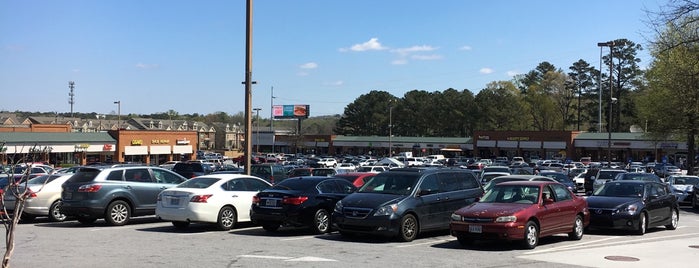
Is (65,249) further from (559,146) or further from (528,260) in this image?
(559,146)

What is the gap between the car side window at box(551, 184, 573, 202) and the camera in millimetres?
13927

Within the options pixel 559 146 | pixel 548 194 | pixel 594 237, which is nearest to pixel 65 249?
pixel 548 194

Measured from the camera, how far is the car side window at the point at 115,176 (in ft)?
54.6

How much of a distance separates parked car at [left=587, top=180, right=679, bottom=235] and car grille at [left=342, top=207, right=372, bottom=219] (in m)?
6.15

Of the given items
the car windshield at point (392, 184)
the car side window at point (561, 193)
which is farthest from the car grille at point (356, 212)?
the car side window at point (561, 193)

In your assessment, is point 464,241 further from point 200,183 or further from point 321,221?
point 200,183

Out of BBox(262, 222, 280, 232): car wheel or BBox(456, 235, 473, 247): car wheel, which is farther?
BBox(262, 222, 280, 232): car wheel

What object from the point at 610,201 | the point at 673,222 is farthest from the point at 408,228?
the point at 673,222

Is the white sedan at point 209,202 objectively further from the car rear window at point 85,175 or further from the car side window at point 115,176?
the car rear window at point 85,175

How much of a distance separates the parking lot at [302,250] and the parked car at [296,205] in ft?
1.08

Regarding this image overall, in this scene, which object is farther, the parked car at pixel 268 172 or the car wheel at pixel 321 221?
the parked car at pixel 268 172

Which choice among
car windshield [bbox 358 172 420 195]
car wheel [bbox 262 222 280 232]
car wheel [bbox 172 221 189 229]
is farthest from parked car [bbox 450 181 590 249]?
car wheel [bbox 172 221 189 229]

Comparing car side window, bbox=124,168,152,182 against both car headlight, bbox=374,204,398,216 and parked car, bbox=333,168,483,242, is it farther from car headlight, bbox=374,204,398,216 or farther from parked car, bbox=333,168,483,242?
car headlight, bbox=374,204,398,216

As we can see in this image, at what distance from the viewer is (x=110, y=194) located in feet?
53.6
